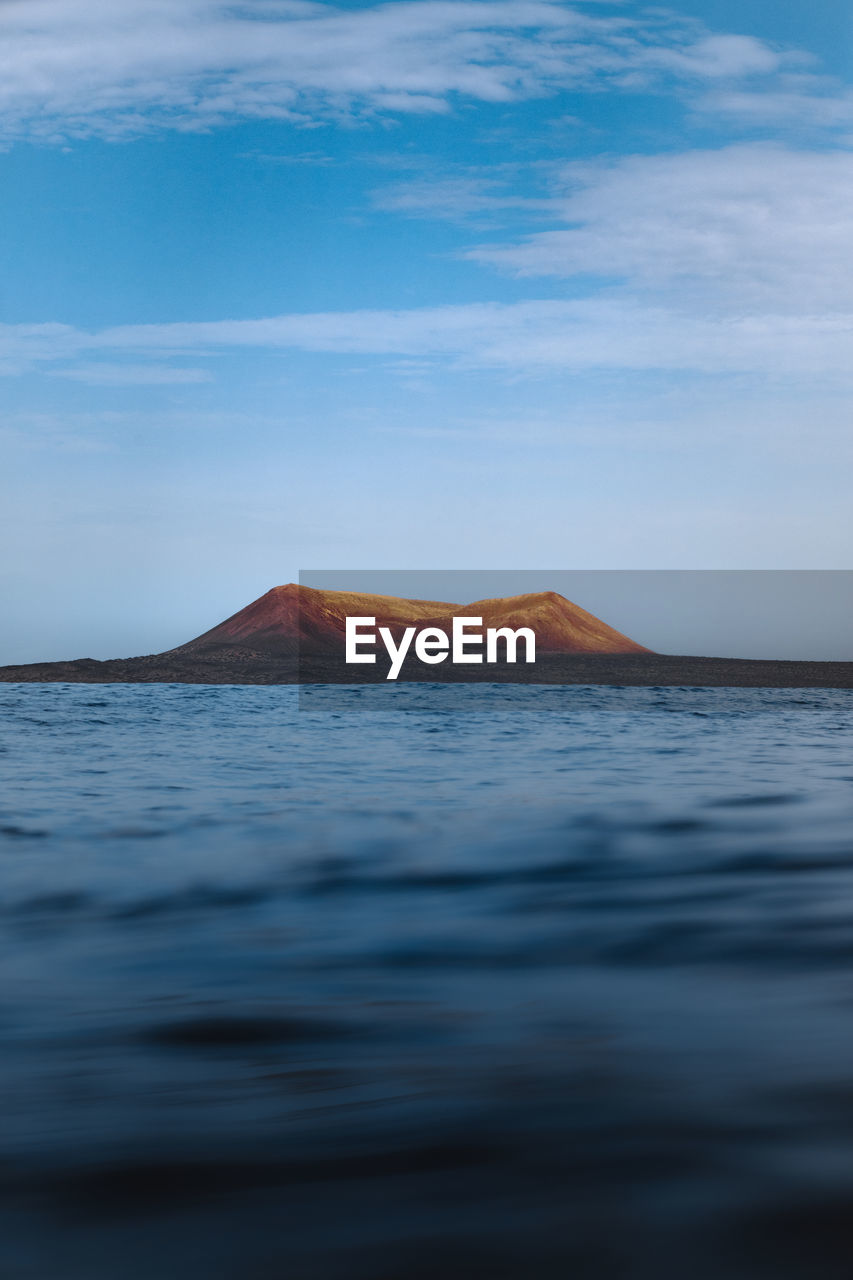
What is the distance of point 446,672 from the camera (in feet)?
103

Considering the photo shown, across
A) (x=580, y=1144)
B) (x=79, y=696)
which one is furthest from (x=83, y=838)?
(x=79, y=696)

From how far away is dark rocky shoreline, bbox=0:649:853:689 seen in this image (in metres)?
26.7

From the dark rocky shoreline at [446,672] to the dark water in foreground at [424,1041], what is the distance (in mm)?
22300

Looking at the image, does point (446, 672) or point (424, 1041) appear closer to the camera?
point (424, 1041)

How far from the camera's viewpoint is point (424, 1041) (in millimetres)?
1961

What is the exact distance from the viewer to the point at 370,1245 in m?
1.23

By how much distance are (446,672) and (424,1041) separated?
96.4 feet

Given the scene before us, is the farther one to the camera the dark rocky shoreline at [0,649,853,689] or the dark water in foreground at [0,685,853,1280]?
the dark rocky shoreline at [0,649,853,689]

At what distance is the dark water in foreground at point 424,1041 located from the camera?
50.2 inches

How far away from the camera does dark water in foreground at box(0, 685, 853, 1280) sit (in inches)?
50.2

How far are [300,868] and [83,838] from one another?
117cm

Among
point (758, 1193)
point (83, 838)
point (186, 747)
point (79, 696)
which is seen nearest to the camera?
point (758, 1193)

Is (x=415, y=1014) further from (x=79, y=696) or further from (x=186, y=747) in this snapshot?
(x=79, y=696)

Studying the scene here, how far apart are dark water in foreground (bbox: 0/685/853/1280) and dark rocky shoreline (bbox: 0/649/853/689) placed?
22300mm
